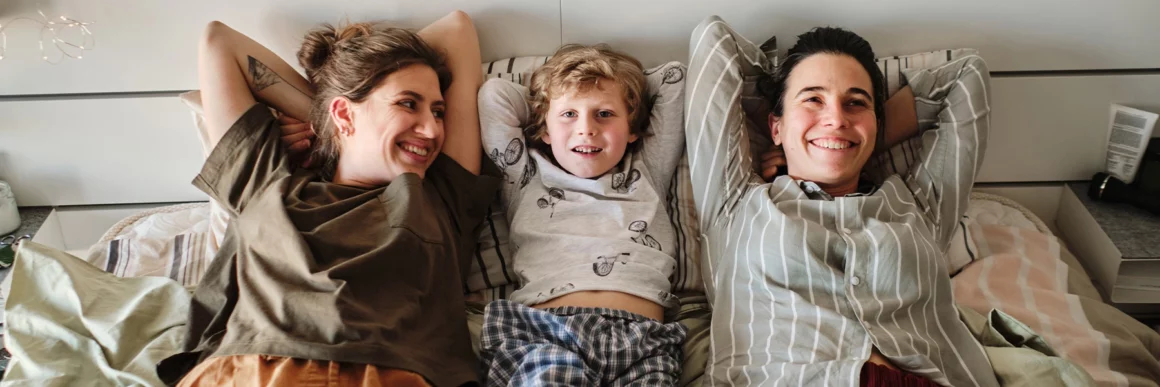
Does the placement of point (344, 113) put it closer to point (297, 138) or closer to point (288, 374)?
point (297, 138)

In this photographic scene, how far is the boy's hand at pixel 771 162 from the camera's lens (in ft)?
5.15

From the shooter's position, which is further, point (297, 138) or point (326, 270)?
point (297, 138)

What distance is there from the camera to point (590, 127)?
1.49m

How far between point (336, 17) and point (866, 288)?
119cm

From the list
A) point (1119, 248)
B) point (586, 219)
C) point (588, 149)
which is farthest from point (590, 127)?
point (1119, 248)

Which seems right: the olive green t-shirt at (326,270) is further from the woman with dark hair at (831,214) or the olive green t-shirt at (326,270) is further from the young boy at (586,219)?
the woman with dark hair at (831,214)

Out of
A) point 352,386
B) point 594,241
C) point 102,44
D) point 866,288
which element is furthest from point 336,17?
point 866,288

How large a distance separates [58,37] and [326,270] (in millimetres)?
935

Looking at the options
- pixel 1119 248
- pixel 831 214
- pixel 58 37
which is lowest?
pixel 1119 248

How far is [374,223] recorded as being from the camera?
1360 millimetres

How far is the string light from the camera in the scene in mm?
1655

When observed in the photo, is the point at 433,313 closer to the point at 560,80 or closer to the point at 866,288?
the point at 560,80

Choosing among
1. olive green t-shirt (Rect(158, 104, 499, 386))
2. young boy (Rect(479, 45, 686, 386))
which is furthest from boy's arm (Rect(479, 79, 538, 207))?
olive green t-shirt (Rect(158, 104, 499, 386))

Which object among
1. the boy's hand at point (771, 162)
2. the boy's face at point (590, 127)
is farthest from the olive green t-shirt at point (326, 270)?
the boy's hand at point (771, 162)
